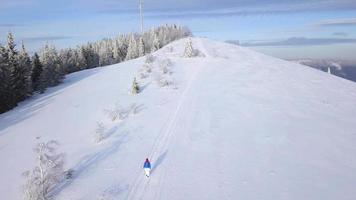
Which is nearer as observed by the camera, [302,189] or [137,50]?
[302,189]

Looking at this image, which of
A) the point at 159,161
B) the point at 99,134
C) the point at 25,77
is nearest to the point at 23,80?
the point at 25,77

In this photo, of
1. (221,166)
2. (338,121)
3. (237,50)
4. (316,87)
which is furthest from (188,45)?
(221,166)

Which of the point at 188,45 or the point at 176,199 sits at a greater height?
the point at 188,45

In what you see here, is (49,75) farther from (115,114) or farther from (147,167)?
(147,167)

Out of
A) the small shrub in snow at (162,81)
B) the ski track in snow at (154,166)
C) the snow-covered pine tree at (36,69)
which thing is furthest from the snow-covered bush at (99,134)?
the snow-covered pine tree at (36,69)

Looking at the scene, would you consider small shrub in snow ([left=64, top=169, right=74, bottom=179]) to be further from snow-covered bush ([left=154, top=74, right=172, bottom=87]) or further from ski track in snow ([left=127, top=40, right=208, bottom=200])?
snow-covered bush ([left=154, top=74, right=172, bottom=87])

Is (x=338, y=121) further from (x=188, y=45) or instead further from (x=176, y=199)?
(x=188, y=45)

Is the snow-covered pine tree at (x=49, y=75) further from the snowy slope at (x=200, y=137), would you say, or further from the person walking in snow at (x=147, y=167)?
the person walking in snow at (x=147, y=167)

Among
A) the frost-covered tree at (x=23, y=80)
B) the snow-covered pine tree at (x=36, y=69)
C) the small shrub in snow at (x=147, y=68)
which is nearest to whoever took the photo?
the small shrub in snow at (x=147, y=68)
